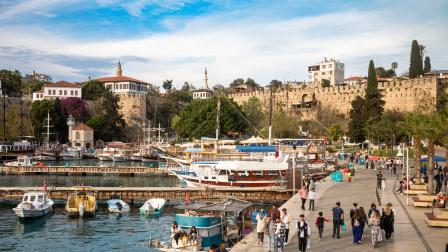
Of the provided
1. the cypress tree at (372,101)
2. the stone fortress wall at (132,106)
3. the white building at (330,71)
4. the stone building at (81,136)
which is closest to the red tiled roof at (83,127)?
the stone building at (81,136)

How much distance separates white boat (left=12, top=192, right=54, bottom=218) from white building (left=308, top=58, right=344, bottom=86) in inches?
4856

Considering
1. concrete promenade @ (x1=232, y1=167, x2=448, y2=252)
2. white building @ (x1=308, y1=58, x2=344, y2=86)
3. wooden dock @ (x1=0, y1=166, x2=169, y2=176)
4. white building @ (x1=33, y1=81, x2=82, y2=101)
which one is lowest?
wooden dock @ (x1=0, y1=166, x2=169, y2=176)

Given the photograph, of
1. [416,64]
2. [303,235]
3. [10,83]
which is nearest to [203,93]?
[10,83]

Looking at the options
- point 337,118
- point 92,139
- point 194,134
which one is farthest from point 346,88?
point 92,139

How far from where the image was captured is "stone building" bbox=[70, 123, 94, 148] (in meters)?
107

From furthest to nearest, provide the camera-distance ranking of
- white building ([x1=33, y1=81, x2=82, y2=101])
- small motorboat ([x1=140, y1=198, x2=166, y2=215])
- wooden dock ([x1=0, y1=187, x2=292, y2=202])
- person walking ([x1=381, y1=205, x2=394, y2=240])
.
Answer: white building ([x1=33, y1=81, x2=82, y2=101]) → wooden dock ([x1=0, y1=187, x2=292, y2=202]) → small motorboat ([x1=140, y1=198, x2=166, y2=215]) → person walking ([x1=381, y1=205, x2=394, y2=240])

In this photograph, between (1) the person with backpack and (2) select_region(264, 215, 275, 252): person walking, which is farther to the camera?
(2) select_region(264, 215, 275, 252): person walking

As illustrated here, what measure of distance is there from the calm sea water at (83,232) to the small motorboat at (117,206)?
17.2 inches

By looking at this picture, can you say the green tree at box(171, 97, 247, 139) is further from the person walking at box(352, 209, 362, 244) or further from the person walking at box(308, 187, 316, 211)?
the person walking at box(352, 209, 362, 244)

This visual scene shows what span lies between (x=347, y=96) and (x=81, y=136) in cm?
5347

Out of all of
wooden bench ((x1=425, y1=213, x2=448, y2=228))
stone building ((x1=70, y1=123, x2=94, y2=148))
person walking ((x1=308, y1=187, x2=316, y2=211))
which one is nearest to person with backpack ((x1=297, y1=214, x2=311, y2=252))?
wooden bench ((x1=425, y1=213, x2=448, y2=228))

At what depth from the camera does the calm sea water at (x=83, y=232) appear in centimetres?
2508

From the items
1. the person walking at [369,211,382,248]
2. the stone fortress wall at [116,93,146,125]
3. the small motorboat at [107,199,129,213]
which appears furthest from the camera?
the stone fortress wall at [116,93,146,125]

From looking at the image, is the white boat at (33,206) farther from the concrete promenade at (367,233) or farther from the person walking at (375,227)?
the person walking at (375,227)
